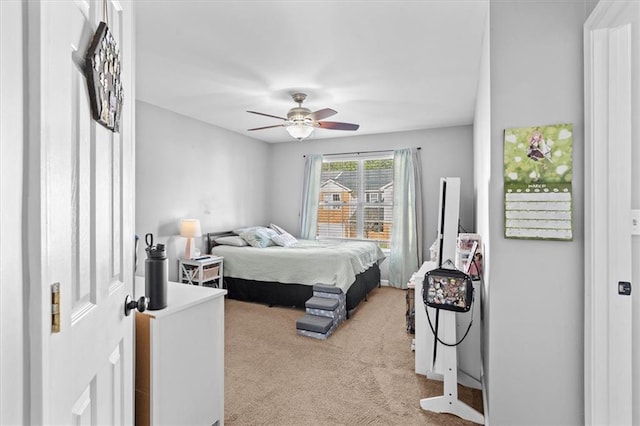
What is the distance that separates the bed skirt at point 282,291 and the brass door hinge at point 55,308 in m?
3.41

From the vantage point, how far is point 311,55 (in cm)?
272

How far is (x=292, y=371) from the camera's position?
261cm

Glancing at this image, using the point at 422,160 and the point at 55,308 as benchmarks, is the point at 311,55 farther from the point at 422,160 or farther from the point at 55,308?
the point at 422,160

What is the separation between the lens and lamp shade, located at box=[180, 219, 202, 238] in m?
4.25

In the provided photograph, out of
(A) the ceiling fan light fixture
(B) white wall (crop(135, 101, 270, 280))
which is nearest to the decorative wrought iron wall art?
(A) the ceiling fan light fixture

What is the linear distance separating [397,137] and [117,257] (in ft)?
16.6

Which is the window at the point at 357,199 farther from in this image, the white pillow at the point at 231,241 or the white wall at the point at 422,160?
the white pillow at the point at 231,241

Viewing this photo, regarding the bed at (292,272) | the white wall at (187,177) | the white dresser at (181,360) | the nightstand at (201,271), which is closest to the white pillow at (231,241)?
the bed at (292,272)

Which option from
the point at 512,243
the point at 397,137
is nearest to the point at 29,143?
the point at 512,243

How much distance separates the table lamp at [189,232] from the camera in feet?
13.9

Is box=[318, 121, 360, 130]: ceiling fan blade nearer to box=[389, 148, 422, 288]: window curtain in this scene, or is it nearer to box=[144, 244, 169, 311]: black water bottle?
box=[389, 148, 422, 288]: window curtain

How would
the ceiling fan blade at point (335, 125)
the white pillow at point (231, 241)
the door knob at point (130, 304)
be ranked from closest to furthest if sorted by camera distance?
1. the door knob at point (130, 304)
2. the ceiling fan blade at point (335, 125)
3. the white pillow at point (231, 241)

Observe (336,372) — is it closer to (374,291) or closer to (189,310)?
(189,310)

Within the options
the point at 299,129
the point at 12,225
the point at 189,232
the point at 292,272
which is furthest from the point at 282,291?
the point at 12,225
